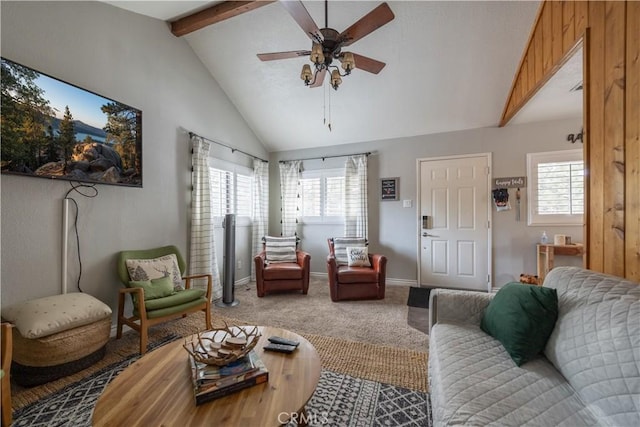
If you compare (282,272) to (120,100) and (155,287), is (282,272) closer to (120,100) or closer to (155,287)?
(155,287)

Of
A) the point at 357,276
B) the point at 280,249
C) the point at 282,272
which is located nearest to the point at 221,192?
the point at 280,249

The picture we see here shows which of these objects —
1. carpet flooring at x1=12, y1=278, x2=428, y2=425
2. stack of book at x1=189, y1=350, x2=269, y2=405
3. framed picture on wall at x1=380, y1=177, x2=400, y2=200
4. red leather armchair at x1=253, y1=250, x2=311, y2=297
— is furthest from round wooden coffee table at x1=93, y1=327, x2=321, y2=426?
framed picture on wall at x1=380, y1=177, x2=400, y2=200

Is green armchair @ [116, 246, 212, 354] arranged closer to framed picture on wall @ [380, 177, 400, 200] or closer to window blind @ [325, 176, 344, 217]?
window blind @ [325, 176, 344, 217]

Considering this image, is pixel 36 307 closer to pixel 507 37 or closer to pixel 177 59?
pixel 177 59

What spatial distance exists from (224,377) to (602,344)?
1544 millimetres

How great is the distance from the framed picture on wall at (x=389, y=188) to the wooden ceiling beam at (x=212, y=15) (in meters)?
2.87

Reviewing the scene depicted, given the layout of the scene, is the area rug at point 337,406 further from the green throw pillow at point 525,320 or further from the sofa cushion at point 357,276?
the sofa cushion at point 357,276

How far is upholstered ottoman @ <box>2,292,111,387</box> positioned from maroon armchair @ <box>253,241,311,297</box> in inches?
73.1

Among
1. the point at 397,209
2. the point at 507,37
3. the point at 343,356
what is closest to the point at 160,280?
the point at 343,356

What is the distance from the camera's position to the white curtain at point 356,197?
14.2ft

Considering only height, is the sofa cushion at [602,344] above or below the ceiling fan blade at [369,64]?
below

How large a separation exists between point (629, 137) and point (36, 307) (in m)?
3.73

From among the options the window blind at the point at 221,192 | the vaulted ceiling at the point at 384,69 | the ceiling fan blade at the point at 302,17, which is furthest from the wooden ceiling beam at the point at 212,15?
the window blind at the point at 221,192

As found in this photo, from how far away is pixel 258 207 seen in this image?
4.58 m
